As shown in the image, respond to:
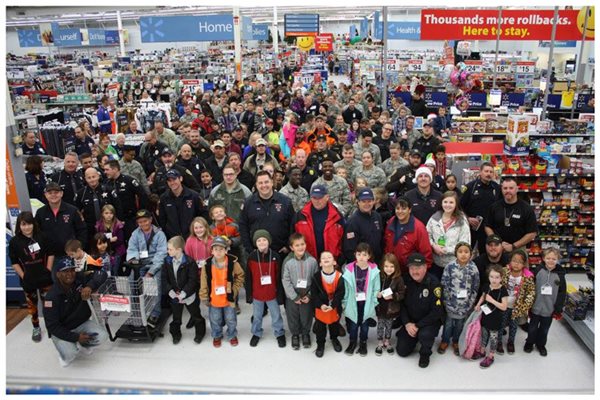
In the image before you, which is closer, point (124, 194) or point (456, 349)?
point (456, 349)

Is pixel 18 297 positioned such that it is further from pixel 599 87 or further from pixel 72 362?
pixel 599 87

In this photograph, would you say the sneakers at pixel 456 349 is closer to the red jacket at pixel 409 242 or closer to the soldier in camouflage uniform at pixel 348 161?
the red jacket at pixel 409 242

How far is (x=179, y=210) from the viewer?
5250 mm

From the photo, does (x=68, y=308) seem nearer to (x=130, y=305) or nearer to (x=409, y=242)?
(x=130, y=305)

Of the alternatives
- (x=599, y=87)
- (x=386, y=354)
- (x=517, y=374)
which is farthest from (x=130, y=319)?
(x=599, y=87)

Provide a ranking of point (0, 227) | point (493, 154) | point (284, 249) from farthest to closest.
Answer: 1. point (493, 154)
2. point (284, 249)
3. point (0, 227)

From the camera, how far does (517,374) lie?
168 inches

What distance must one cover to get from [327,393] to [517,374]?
1.78 meters

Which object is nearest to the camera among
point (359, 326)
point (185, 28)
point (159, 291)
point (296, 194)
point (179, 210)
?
point (359, 326)

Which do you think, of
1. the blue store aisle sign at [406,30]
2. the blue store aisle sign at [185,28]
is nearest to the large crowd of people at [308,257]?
the blue store aisle sign at [185,28]

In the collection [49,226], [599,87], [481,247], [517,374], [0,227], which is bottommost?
[517,374]

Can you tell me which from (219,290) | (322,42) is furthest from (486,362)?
(322,42)

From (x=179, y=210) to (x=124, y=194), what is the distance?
2.63 ft

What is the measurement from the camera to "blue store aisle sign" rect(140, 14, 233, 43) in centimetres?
1589
